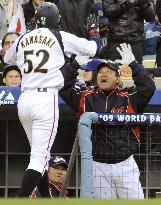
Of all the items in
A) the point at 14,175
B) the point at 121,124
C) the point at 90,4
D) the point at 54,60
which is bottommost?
the point at 14,175

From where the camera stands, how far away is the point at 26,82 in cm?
809

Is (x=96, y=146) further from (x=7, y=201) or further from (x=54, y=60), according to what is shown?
(x=7, y=201)

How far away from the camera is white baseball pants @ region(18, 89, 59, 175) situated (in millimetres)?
7836

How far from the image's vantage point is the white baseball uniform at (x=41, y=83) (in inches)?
310

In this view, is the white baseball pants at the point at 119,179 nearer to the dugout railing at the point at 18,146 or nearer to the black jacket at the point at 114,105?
the black jacket at the point at 114,105

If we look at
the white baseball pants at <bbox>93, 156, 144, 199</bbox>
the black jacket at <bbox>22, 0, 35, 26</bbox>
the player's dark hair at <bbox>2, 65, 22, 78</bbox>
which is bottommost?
the white baseball pants at <bbox>93, 156, 144, 199</bbox>

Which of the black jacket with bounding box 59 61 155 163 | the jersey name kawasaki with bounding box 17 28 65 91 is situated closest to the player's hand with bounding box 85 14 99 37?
the black jacket with bounding box 59 61 155 163

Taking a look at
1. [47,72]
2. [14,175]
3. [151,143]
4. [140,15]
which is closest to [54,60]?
[47,72]

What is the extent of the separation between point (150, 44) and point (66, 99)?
3605mm

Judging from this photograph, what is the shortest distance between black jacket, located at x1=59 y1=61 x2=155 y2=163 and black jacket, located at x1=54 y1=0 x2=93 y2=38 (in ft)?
10.2

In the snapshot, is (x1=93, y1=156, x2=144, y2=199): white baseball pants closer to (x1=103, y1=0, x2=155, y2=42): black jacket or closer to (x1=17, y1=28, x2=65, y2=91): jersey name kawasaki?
(x1=17, y1=28, x2=65, y2=91): jersey name kawasaki

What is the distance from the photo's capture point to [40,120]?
7918mm

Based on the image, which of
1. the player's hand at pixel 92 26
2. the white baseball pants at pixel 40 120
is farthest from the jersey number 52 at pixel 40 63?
the player's hand at pixel 92 26

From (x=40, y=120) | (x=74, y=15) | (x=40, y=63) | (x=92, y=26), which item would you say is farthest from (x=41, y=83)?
(x=74, y=15)
